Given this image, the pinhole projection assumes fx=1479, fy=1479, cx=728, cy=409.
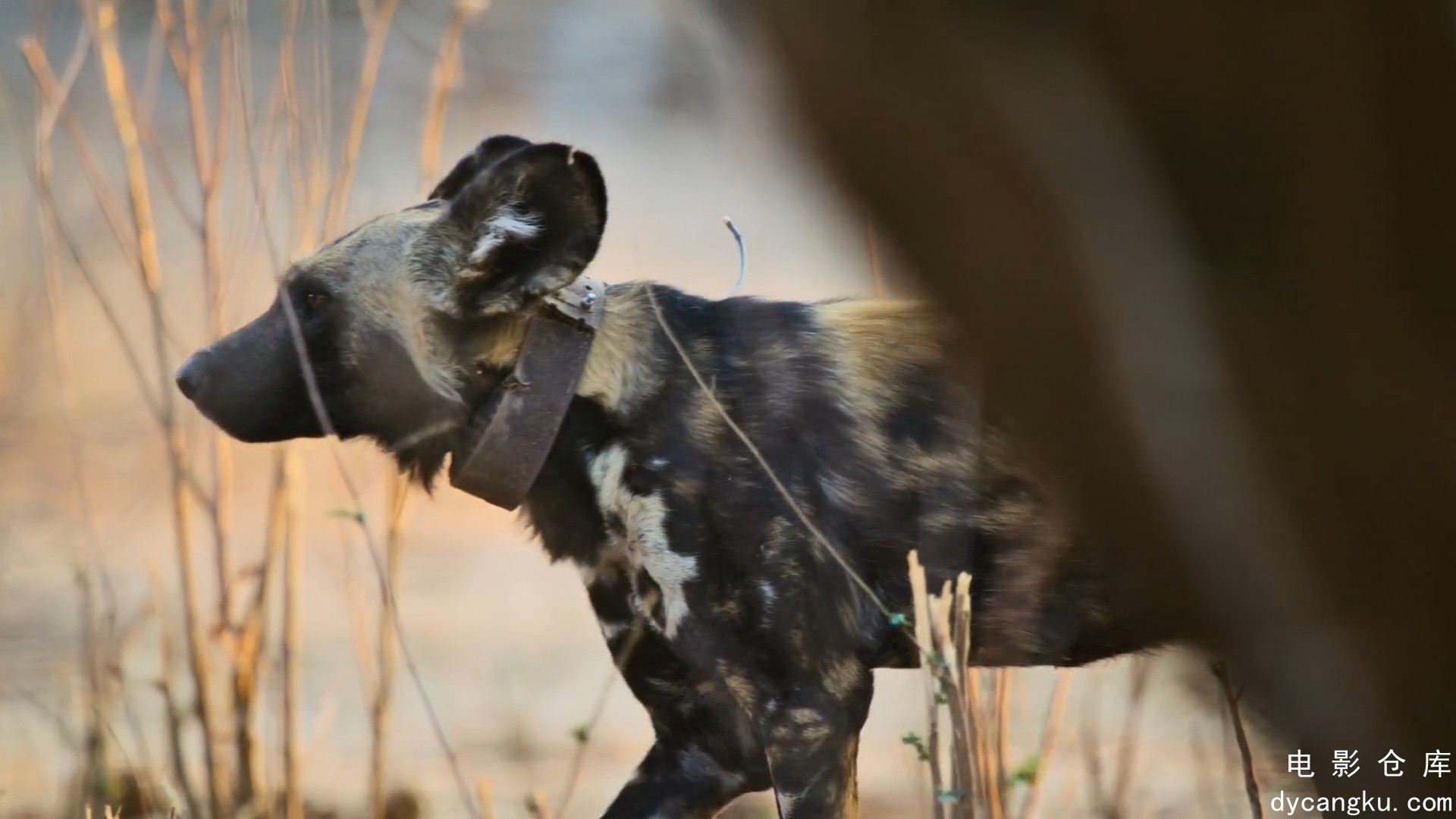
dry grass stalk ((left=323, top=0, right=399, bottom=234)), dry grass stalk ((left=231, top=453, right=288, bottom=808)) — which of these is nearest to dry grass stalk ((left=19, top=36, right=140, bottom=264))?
dry grass stalk ((left=323, top=0, right=399, bottom=234))

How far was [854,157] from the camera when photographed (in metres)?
0.45

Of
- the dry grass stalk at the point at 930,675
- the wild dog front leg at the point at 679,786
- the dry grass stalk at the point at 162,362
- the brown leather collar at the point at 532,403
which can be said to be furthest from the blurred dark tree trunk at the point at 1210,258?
the dry grass stalk at the point at 162,362

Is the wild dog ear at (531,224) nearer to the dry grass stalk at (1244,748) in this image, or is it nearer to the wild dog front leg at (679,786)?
the wild dog front leg at (679,786)

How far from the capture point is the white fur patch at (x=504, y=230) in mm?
1737

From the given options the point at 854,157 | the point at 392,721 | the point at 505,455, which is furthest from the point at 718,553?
the point at 854,157

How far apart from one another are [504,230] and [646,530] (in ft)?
1.29

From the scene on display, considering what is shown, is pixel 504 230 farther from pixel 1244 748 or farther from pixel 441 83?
pixel 1244 748

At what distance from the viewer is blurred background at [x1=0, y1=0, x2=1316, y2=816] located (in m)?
2.16

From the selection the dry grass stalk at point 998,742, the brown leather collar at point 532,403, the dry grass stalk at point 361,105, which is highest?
the dry grass stalk at point 361,105

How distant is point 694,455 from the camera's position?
1735mm

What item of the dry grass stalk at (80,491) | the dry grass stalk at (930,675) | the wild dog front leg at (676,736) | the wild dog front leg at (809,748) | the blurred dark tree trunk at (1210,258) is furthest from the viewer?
the dry grass stalk at (80,491)

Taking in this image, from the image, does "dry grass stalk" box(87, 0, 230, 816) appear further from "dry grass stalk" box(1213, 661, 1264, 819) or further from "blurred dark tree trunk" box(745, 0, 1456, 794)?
"blurred dark tree trunk" box(745, 0, 1456, 794)

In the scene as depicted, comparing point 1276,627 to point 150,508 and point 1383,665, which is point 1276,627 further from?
point 150,508

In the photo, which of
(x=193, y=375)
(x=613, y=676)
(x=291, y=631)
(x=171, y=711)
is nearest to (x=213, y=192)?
(x=193, y=375)
